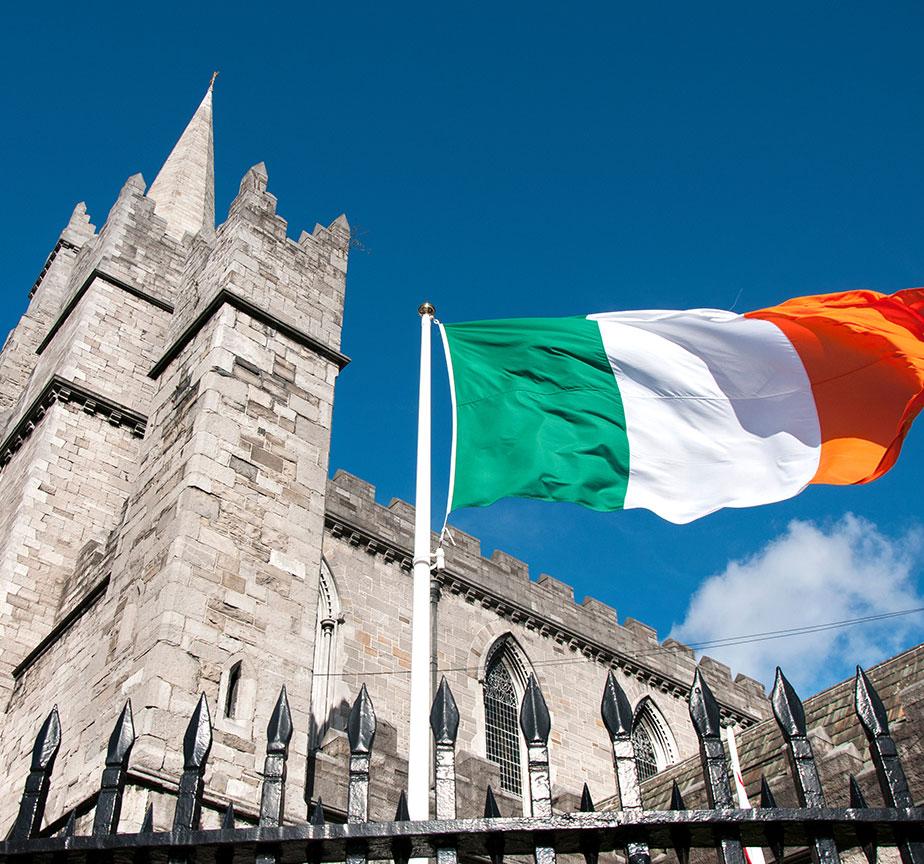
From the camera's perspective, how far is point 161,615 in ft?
25.0

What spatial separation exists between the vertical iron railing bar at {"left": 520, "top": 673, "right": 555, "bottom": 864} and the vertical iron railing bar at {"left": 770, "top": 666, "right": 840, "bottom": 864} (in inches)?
30.1

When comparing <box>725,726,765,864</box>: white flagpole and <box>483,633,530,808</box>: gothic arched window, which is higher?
<box>483,633,530,808</box>: gothic arched window

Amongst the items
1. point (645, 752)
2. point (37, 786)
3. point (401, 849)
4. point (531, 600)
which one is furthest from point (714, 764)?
point (645, 752)

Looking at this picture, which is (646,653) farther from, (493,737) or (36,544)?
(36,544)

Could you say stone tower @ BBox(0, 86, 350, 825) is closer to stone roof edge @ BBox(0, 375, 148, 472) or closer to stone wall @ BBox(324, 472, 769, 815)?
stone roof edge @ BBox(0, 375, 148, 472)

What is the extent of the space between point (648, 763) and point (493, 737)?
4.58 m

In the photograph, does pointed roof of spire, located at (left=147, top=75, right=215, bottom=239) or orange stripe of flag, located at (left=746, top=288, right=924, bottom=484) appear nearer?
orange stripe of flag, located at (left=746, top=288, right=924, bottom=484)

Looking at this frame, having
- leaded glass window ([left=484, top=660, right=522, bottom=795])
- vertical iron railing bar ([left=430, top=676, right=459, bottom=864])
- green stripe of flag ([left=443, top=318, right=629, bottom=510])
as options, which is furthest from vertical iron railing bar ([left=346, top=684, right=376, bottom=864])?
leaded glass window ([left=484, top=660, right=522, bottom=795])

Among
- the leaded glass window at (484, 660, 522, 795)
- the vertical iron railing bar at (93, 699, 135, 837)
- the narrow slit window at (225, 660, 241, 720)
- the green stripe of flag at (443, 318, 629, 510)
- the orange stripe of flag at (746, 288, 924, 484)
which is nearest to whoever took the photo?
the vertical iron railing bar at (93, 699, 135, 837)

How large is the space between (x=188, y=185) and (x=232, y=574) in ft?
65.6

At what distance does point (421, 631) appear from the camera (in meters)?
5.78

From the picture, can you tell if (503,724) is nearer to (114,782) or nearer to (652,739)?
Answer: (652,739)

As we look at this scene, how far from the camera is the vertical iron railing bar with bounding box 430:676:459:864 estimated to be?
3.14m

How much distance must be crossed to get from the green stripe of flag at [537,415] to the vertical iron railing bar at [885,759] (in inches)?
148
